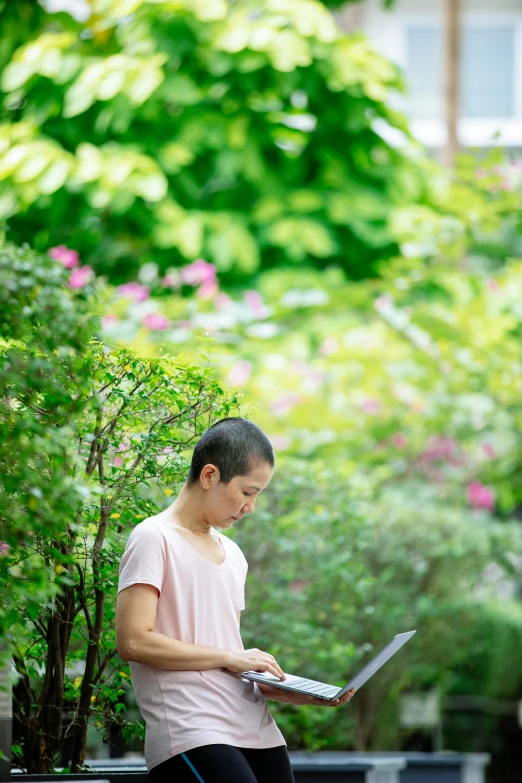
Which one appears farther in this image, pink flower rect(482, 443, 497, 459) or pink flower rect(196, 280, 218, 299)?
pink flower rect(482, 443, 497, 459)

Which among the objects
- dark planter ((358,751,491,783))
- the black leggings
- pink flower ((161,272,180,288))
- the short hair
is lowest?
the black leggings

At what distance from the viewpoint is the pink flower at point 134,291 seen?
26.3 ft

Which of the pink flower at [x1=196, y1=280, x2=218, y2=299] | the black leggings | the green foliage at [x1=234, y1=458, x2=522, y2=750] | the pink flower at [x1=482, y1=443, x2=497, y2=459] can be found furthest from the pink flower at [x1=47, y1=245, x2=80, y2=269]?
the black leggings

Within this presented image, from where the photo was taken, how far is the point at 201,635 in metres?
2.92

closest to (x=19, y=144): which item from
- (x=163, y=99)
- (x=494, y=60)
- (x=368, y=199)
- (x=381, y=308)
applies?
(x=163, y=99)

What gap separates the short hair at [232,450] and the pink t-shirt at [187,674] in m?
0.19

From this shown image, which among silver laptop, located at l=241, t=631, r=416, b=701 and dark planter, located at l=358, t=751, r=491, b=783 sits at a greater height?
dark planter, located at l=358, t=751, r=491, b=783

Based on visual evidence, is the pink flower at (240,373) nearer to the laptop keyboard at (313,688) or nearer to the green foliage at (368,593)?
the green foliage at (368,593)

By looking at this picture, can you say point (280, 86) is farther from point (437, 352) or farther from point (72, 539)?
point (72, 539)

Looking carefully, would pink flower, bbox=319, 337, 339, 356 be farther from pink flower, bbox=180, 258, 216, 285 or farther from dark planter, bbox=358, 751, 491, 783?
dark planter, bbox=358, 751, 491, 783

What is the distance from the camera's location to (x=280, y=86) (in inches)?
287

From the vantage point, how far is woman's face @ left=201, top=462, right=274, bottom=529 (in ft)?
9.59

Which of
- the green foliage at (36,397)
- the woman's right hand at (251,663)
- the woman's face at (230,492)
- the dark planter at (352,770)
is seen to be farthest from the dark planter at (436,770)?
the green foliage at (36,397)

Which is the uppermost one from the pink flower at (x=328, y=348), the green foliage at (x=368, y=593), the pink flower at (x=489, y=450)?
the pink flower at (x=328, y=348)
